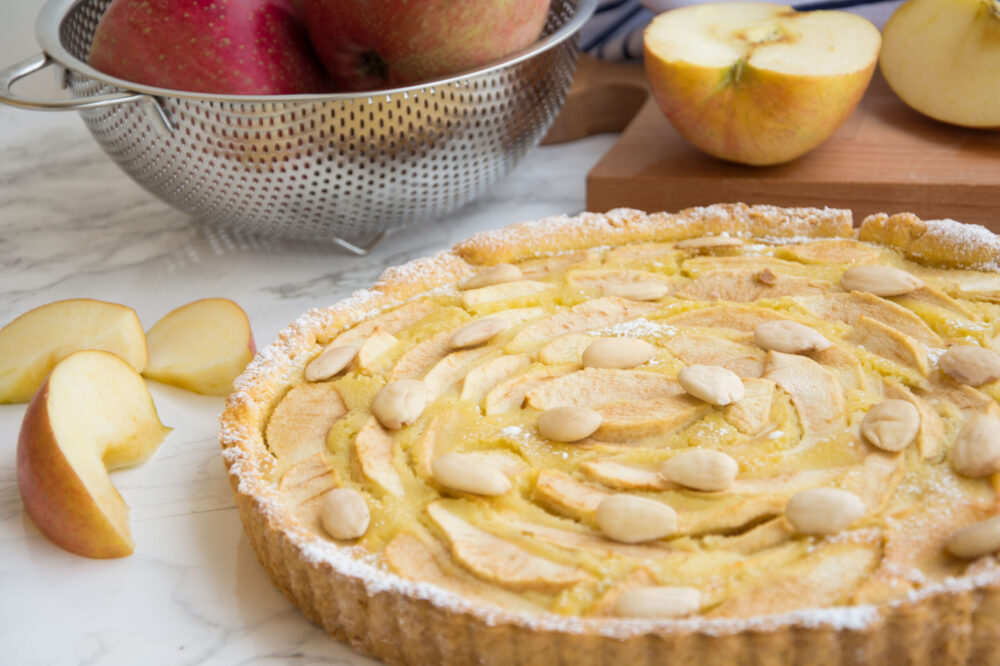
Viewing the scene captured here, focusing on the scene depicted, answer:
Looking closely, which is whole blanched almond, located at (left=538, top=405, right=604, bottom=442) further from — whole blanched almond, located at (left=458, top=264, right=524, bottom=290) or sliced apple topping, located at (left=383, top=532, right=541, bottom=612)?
whole blanched almond, located at (left=458, top=264, right=524, bottom=290)

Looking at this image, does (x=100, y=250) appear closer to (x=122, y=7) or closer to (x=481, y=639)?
(x=122, y=7)

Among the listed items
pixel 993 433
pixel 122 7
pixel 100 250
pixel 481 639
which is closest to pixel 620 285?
pixel 993 433

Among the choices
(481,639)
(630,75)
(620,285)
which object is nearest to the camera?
(481,639)

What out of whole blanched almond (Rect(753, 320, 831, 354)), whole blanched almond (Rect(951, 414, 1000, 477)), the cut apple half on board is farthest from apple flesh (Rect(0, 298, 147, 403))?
whole blanched almond (Rect(951, 414, 1000, 477))

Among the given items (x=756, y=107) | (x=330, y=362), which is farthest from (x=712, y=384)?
(x=756, y=107)

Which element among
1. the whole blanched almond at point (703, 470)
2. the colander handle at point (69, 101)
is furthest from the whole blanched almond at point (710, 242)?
the colander handle at point (69, 101)

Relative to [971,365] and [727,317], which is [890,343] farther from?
[727,317]
